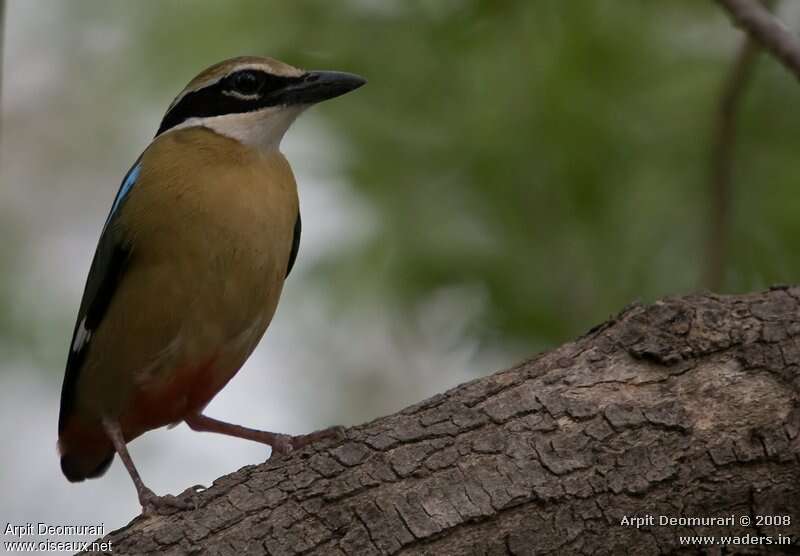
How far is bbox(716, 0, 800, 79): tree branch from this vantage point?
6.07m

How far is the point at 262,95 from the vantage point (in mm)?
7086

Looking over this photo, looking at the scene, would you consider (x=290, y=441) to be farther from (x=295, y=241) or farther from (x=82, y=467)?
(x=82, y=467)

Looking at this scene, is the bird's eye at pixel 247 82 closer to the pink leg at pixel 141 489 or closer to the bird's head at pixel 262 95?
the bird's head at pixel 262 95

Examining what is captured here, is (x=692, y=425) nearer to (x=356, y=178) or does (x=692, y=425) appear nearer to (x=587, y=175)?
(x=587, y=175)

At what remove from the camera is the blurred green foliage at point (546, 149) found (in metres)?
7.70

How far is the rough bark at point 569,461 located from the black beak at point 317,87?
94.5 inches

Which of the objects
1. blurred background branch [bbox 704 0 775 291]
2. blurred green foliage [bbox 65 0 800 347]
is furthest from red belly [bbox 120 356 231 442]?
blurred background branch [bbox 704 0 775 291]

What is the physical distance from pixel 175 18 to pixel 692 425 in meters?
6.34

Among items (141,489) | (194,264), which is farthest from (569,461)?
(194,264)

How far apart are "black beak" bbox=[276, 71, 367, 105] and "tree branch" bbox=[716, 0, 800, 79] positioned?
7.03 feet

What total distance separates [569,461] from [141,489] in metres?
2.27

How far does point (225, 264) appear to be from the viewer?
6.34m

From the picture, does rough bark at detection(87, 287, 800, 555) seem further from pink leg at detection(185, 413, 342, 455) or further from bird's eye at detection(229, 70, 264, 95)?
bird's eye at detection(229, 70, 264, 95)

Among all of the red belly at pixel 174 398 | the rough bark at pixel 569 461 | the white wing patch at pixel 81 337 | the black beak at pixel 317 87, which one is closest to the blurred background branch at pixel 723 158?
the rough bark at pixel 569 461
